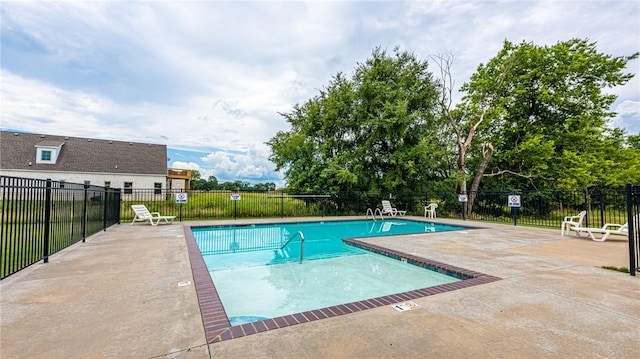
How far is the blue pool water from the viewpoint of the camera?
384 centimetres

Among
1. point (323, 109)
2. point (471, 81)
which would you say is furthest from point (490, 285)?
point (471, 81)

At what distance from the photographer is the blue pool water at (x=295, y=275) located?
3844mm

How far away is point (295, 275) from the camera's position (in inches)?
203

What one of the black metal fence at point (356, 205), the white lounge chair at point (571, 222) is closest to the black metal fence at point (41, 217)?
the black metal fence at point (356, 205)

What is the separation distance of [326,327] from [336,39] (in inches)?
401

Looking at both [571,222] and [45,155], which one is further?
[45,155]

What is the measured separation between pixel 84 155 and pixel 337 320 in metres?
24.8

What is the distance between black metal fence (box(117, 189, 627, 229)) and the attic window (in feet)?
30.3

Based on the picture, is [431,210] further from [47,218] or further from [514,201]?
[47,218]

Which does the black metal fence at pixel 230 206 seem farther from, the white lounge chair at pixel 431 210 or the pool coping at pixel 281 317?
the pool coping at pixel 281 317

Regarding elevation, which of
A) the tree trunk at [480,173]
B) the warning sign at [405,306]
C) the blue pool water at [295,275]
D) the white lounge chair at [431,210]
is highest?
the tree trunk at [480,173]

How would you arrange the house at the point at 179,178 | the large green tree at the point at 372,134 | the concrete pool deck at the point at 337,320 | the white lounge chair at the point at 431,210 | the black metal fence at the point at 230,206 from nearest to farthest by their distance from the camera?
1. the concrete pool deck at the point at 337,320
2. the black metal fence at the point at 230,206
3. the white lounge chair at the point at 431,210
4. the large green tree at the point at 372,134
5. the house at the point at 179,178

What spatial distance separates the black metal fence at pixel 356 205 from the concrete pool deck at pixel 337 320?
27.4ft

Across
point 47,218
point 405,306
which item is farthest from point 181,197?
point 405,306
